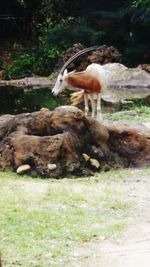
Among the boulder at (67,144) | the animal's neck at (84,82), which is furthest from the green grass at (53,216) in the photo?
the animal's neck at (84,82)

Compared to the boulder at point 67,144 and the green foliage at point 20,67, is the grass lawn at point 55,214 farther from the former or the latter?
the green foliage at point 20,67

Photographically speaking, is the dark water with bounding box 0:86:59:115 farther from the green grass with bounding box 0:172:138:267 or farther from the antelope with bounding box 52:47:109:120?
the green grass with bounding box 0:172:138:267

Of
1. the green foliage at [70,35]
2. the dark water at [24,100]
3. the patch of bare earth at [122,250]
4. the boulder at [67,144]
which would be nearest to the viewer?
the patch of bare earth at [122,250]

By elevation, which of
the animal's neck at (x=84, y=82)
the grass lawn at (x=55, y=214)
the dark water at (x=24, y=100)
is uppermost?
the animal's neck at (x=84, y=82)

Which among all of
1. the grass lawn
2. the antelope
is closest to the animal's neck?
the antelope

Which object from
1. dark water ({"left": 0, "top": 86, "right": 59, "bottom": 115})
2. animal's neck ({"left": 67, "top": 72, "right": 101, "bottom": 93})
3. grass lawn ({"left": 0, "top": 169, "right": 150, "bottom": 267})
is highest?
animal's neck ({"left": 67, "top": 72, "right": 101, "bottom": 93})

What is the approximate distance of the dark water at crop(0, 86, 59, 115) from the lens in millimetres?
15236

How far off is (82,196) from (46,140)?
1.53m

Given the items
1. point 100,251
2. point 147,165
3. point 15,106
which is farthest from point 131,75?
point 100,251

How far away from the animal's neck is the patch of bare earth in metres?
5.23

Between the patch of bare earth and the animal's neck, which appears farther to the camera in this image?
the animal's neck

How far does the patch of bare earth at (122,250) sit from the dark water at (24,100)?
31.0 ft

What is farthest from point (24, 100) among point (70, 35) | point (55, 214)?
point (55, 214)

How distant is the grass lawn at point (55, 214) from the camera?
488 cm
